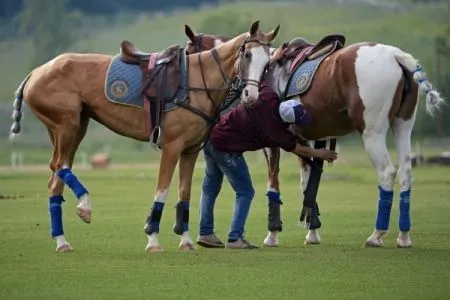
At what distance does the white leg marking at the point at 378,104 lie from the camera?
16859 millimetres

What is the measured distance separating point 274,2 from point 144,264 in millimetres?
121064

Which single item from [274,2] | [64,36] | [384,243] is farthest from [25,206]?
[274,2]

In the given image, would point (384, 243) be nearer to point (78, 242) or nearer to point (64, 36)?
point (78, 242)

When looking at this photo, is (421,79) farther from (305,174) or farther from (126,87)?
(126,87)

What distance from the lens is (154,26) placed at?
12088 cm

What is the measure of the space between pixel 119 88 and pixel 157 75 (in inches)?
19.0

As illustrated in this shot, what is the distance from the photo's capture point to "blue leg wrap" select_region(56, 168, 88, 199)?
16.1m

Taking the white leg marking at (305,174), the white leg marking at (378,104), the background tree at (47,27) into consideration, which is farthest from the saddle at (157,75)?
the background tree at (47,27)

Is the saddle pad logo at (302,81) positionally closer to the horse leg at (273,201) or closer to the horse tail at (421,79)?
the horse leg at (273,201)

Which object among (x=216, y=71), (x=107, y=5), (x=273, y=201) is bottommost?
(x=107, y=5)

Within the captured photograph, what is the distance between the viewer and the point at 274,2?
13488 cm

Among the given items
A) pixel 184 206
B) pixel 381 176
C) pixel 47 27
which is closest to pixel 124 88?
pixel 184 206

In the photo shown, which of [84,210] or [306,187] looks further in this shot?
[306,187]

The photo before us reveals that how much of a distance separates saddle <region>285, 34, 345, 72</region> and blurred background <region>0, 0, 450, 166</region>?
5793 cm
